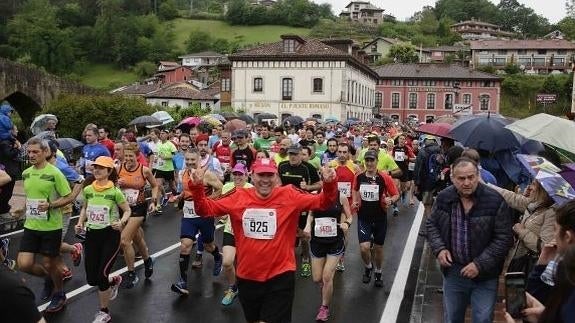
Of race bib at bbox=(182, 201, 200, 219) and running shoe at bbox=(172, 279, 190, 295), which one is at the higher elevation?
race bib at bbox=(182, 201, 200, 219)

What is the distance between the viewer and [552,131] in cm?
677

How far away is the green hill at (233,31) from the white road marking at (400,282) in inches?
3916

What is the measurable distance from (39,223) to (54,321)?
1152 mm

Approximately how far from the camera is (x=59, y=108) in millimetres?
24219

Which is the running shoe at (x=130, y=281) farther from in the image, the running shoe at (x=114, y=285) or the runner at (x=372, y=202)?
the runner at (x=372, y=202)

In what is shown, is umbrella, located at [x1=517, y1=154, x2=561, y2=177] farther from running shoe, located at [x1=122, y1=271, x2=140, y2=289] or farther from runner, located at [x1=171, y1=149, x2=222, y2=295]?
running shoe, located at [x1=122, y1=271, x2=140, y2=289]

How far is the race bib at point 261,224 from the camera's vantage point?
5051 mm

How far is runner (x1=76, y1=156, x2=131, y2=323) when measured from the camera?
657 centimetres

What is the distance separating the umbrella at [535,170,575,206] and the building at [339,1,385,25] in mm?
147101

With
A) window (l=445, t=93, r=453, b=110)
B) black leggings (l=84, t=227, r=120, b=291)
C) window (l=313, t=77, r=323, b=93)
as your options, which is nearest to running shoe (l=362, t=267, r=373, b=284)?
black leggings (l=84, t=227, r=120, b=291)

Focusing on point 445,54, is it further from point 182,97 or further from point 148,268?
point 148,268

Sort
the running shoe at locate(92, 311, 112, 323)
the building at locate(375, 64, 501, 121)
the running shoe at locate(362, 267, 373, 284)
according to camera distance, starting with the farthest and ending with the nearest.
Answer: the building at locate(375, 64, 501, 121) < the running shoe at locate(362, 267, 373, 284) < the running shoe at locate(92, 311, 112, 323)

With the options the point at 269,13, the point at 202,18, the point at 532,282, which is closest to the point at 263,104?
the point at 532,282

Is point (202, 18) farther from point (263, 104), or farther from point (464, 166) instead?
point (464, 166)
